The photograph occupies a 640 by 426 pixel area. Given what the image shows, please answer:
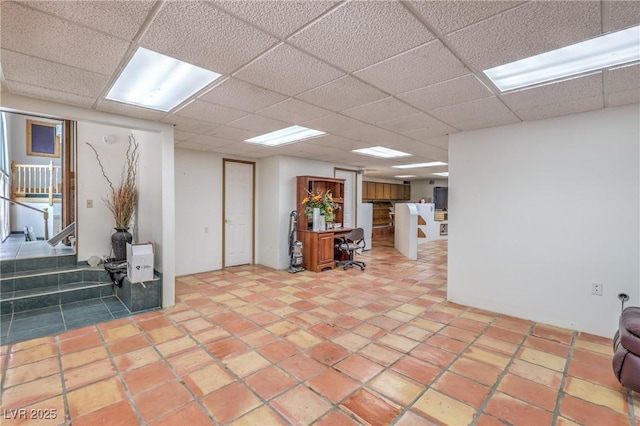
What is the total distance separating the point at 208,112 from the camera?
3.23 m

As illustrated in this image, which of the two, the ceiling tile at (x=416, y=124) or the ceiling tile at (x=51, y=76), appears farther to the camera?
the ceiling tile at (x=416, y=124)

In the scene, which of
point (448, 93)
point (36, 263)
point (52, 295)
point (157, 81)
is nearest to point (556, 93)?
point (448, 93)

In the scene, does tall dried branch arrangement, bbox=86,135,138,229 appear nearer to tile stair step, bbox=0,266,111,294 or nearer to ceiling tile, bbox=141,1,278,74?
tile stair step, bbox=0,266,111,294

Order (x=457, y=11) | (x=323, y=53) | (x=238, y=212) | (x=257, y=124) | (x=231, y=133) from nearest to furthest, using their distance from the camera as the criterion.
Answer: (x=457, y=11) < (x=323, y=53) < (x=257, y=124) < (x=231, y=133) < (x=238, y=212)

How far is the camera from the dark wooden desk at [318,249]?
5.85 metres

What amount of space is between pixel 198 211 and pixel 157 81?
3.47 meters

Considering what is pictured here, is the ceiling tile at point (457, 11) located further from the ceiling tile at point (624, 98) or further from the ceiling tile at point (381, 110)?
the ceiling tile at point (624, 98)

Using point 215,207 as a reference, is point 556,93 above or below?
above

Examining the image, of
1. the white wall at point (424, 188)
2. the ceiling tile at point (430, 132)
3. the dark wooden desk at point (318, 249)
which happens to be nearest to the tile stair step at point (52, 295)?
the dark wooden desk at point (318, 249)

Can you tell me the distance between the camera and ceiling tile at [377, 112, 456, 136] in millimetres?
3395

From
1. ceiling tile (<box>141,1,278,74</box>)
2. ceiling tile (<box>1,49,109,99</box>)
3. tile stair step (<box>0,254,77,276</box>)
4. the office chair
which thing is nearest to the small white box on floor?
tile stair step (<box>0,254,77,276</box>)

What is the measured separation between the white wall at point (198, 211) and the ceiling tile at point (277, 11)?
14.6 feet

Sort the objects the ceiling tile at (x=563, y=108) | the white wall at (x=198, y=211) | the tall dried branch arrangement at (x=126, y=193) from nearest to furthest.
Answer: the ceiling tile at (x=563, y=108)
the tall dried branch arrangement at (x=126, y=193)
the white wall at (x=198, y=211)

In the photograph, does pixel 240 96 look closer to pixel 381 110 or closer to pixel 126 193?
pixel 381 110
